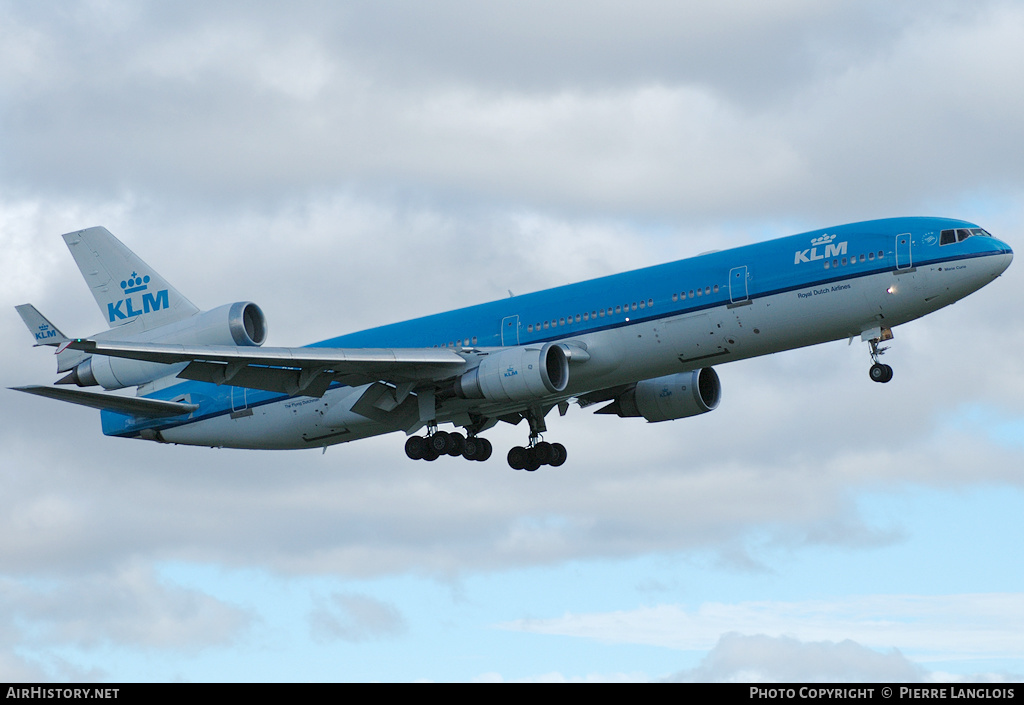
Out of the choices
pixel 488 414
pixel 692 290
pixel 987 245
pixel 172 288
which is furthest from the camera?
pixel 172 288

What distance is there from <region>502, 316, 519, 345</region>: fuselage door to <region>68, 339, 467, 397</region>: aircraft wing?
185 cm

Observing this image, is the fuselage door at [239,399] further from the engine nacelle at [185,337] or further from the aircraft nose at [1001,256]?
the aircraft nose at [1001,256]

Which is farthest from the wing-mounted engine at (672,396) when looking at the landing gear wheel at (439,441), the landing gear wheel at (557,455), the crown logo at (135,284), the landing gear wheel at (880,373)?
the crown logo at (135,284)

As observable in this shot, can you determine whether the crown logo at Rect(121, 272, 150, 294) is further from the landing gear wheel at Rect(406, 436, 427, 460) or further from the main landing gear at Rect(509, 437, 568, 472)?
the main landing gear at Rect(509, 437, 568, 472)

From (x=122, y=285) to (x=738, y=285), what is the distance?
24.7 metres

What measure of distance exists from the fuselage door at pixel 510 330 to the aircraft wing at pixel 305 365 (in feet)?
6.08

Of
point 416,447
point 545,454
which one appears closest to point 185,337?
point 416,447

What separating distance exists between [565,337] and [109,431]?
19.4 meters

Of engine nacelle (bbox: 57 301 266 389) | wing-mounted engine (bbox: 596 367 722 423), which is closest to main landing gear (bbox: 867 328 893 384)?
wing-mounted engine (bbox: 596 367 722 423)

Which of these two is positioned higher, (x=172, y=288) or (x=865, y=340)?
(x=172, y=288)

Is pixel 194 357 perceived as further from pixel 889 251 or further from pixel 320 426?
pixel 889 251

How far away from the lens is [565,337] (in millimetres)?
43594

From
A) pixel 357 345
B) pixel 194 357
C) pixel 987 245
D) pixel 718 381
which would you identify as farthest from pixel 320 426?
pixel 987 245

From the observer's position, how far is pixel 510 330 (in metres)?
44.8
